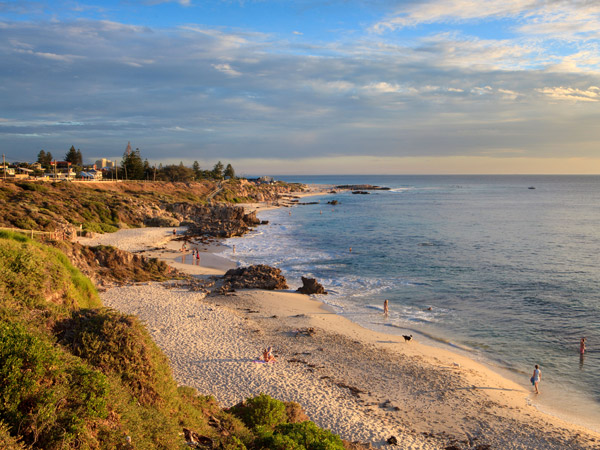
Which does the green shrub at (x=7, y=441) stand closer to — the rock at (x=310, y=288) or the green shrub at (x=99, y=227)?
the rock at (x=310, y=288)

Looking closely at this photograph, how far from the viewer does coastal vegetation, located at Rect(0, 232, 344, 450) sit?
6.06m

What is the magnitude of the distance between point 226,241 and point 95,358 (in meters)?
45.5

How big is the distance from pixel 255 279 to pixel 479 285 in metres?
17.8

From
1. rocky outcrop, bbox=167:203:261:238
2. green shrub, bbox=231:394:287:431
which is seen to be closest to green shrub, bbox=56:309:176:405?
green shrub, bbox=231:394:287:431

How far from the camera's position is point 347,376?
1727 cm

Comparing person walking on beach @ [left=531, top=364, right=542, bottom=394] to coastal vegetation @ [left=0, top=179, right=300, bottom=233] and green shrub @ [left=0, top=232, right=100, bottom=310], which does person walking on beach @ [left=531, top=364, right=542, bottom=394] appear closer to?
green shrub @ [left=0, top=232, right=100, bottom=310]

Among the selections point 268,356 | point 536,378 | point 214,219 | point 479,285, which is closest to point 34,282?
point 268,356

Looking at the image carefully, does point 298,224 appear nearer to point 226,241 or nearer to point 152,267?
point 226,241

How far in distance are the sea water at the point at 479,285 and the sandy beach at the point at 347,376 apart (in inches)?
75.3

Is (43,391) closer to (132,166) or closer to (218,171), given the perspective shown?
(132,166)

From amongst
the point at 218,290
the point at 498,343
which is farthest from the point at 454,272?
the point at 218,290

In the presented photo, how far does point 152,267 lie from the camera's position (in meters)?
32.4

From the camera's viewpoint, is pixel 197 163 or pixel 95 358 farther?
pixel 197 163

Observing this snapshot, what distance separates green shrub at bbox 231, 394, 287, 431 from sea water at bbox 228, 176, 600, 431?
1135 centimetres
